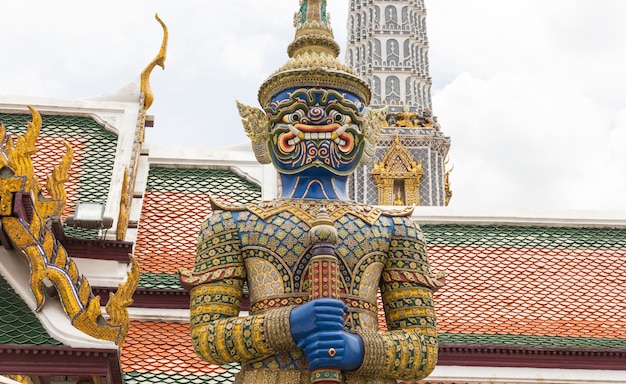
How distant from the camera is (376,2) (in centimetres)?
3881

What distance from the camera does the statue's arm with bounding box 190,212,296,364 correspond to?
464 cm

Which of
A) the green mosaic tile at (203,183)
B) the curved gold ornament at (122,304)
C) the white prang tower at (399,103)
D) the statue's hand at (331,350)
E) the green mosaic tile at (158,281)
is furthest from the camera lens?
the white prang tower at (399,103)

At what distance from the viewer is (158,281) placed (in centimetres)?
763

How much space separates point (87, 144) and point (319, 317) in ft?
17.1

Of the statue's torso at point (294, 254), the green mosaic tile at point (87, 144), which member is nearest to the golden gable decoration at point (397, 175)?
the green mosaic tile at point (87, 144)

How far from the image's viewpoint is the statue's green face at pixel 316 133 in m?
5.21

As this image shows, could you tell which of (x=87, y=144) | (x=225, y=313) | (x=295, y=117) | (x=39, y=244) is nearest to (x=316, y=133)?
(x=295, y=117)

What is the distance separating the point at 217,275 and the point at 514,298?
4.16 metres

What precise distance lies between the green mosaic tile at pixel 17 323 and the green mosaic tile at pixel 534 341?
355 centimetres

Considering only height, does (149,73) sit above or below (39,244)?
above

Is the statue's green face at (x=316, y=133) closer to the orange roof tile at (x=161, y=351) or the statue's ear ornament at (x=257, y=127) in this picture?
the statue's ear ornament at (x=257, y=127)

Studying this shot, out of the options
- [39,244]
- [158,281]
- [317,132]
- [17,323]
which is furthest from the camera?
[158,281]

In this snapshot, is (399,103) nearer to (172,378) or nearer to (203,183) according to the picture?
(203,183)

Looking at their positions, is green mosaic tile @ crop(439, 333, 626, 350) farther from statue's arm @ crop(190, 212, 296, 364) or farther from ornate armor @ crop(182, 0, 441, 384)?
statue's arm @ crop(190, 212, 296, 364)
